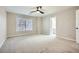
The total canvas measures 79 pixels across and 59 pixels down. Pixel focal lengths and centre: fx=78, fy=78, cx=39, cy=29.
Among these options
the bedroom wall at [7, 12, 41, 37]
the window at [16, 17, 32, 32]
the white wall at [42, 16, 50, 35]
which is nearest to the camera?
the window at [16, 17, 32, 32]

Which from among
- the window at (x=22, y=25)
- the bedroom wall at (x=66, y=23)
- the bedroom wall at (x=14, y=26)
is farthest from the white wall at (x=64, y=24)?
the window at (x=22, y=25)

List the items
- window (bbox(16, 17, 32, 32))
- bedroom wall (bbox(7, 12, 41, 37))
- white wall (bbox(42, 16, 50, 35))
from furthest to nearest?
white wall (bbox(42, 16, 50, 35))
bedroom wall (bbox(7, 12, 41, 37))
window (bbox(16, 17, 32, 32))

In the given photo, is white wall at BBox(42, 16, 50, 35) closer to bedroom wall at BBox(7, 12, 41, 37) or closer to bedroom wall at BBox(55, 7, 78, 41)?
bedroom wall at BBox(7, 12, 41, 37)

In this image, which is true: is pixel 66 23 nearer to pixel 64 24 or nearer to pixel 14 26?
pixel 64 24

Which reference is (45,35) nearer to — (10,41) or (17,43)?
(17,43)

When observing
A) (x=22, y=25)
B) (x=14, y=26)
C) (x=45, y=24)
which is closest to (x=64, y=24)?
(x=45, y=24)

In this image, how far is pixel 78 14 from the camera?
2.18m

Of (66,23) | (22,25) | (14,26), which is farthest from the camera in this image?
(66,23)

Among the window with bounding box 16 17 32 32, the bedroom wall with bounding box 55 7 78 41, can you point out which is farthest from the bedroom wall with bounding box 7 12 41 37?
the bedroom wall with bounding box 55 7 78 41

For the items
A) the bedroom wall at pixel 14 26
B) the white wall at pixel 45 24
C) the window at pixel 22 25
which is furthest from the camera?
the white wall at pixel 45 24

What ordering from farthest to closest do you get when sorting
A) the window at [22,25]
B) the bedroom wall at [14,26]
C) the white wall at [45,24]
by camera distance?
the white wall at [45,24] < the bedroom wall at [14,26] < the window at [22,25]

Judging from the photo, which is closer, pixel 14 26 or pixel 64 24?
pixel 14 26

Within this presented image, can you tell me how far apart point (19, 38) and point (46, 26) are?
102 centimetres

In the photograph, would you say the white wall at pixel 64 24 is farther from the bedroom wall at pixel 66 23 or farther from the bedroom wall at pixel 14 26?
the bedroom wall at pixel 14 26
